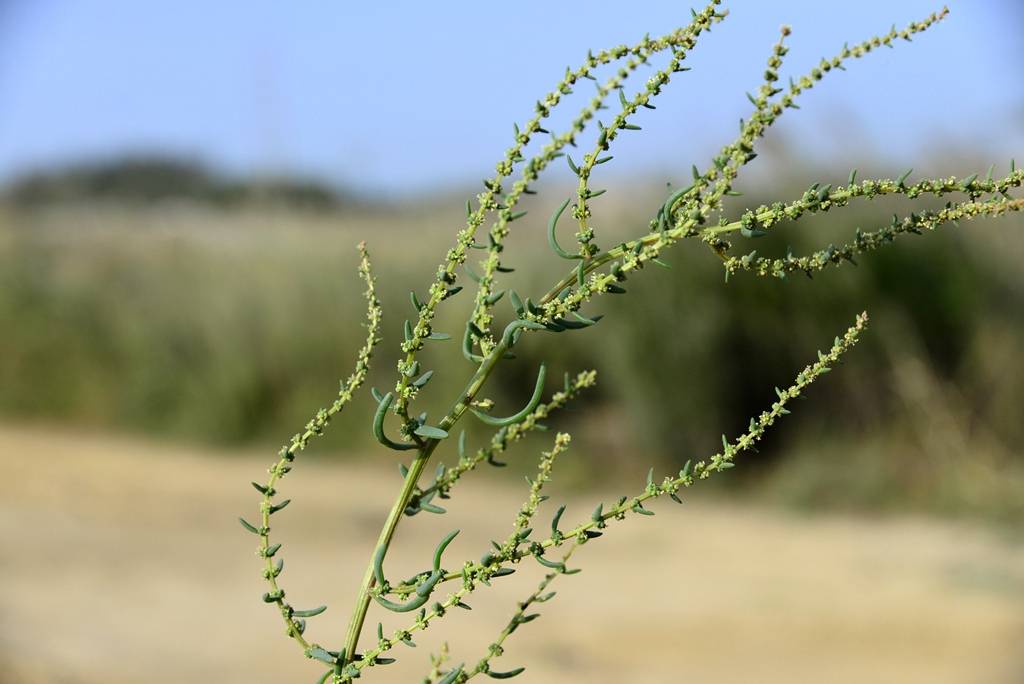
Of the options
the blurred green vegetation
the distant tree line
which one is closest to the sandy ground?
the blurred green vegetation

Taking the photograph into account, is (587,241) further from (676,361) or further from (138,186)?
(138,186)

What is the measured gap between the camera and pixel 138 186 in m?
34.0

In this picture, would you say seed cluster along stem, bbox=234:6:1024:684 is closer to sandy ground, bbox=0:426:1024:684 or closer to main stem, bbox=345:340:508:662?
main stem, bbox=345:340:508:662

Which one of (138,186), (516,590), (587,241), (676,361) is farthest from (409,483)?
(138,186)

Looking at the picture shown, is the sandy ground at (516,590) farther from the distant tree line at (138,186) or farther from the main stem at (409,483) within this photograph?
the distant tree line at (138,186)

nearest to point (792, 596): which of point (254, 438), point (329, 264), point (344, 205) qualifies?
point (254, 438)

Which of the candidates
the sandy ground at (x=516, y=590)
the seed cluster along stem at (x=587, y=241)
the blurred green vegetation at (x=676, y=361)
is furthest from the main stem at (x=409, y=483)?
the blurred green vegetation at (x=676, y=361)

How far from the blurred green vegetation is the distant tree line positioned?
8.53m

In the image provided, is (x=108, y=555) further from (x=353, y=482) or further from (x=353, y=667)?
(x=353, y=667)

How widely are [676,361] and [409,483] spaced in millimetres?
7429

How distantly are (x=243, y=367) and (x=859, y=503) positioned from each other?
522 centimetres

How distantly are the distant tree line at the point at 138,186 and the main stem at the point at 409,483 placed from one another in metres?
18.5

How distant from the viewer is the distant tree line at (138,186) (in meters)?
24.2

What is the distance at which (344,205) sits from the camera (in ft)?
68.4
